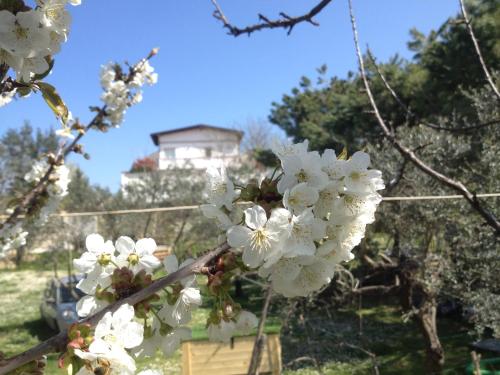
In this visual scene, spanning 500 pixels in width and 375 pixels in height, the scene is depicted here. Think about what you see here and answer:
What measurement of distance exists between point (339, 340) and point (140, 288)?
277 inches

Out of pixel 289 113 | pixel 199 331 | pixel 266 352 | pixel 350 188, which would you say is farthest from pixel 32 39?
pixel 289 113

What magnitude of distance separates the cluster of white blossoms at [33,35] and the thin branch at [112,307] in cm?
40

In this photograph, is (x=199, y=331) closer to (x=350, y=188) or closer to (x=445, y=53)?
(x=350, y=188)

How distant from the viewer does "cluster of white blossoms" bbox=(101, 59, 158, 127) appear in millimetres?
3471

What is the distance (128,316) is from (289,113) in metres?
14.2

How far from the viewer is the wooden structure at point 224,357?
13.9ft

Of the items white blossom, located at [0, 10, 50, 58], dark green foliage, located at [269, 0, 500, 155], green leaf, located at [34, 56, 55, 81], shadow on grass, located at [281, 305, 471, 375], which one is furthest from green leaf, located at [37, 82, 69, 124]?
dark green foliage, located at [269, 0, 500, 155]

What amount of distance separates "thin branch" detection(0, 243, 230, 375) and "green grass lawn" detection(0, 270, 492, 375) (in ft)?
13.9

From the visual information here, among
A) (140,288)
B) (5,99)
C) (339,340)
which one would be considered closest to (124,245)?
(140,288)

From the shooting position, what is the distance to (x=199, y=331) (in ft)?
13.4

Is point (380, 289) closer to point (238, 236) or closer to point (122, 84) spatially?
point (122, 84)

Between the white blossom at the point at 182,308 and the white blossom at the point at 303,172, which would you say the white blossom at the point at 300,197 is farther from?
the white blossom at the point at 182,308

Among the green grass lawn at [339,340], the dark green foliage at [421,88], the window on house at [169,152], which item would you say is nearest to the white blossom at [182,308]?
the green grass lawn at [339,340]

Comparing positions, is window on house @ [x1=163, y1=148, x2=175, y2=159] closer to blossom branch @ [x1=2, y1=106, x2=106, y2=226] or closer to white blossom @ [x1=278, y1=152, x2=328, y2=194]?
blossom branch @ [x1=2, y1=106, x2=106, y2=226]
